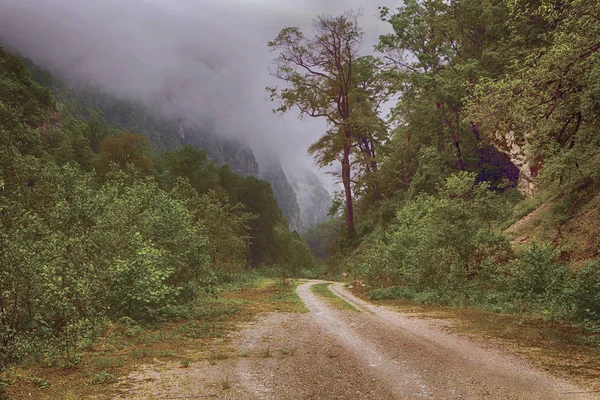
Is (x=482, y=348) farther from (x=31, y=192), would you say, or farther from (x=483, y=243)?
(x=31, y=192)

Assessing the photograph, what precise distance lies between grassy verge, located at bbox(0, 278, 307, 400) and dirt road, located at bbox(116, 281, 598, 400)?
543 mm

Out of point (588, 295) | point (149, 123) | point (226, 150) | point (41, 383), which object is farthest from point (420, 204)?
point (226, 150)

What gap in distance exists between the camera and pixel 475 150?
1000 inches

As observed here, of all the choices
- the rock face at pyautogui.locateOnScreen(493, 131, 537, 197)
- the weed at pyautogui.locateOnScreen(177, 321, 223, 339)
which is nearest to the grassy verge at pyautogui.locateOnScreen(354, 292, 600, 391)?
the weed at pyautogui.locateOnScreen(177, 321, 223, 339)

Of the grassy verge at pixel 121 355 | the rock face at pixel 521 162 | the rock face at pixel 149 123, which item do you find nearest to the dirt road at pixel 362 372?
the grassy verge at pixel 121 355

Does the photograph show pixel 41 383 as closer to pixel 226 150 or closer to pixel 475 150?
pixel 475 150

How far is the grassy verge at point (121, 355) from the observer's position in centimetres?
484

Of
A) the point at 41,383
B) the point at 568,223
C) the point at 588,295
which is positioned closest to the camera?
Answer: the point at 41,383

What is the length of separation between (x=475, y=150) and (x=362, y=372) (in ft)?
78.0

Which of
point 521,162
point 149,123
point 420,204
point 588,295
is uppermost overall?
point 149,123

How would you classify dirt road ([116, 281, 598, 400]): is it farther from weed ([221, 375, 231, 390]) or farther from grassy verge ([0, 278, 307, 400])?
grassy verge ([0, 278, 307, 400])

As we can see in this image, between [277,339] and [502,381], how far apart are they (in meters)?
4.76

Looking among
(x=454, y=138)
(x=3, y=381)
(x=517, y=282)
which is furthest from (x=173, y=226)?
(x=454, y=138)

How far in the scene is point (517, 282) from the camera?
1129 centimetres
